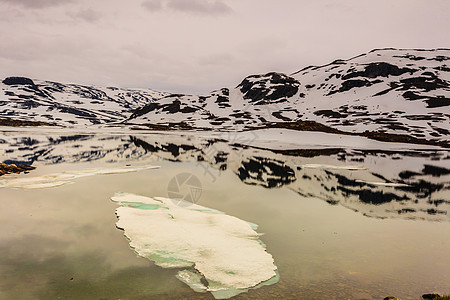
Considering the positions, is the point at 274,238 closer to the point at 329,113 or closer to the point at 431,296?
the point at 431,296

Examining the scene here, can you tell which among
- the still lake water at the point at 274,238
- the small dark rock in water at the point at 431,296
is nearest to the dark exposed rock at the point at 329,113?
the still lake water at the point at 274,238

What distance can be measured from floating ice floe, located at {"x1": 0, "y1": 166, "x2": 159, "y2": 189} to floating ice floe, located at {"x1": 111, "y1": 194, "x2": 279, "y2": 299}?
32.9 feet

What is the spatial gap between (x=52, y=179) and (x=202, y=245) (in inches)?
823

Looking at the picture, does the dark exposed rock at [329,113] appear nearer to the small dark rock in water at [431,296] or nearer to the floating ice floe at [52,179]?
the floating ice floe at [52,179]

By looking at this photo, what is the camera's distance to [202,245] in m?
13.5

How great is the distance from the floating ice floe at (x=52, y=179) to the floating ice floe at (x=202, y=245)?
10025 millimetres

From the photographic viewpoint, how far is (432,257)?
12.7m

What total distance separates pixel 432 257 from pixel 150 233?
1320cm

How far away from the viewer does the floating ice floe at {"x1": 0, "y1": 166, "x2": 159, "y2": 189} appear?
80.9ft

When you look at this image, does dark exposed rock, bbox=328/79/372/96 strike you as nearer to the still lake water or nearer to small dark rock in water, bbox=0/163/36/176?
the still lake water

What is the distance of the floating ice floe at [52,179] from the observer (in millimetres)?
24672

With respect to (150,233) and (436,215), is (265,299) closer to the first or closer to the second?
(150,233)

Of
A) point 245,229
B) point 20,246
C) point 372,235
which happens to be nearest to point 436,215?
point 372,235

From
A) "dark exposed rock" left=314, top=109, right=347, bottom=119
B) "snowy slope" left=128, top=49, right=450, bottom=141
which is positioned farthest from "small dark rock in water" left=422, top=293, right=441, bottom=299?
"dark exposed rock" left=314, top=109, right=347, bottom=119
